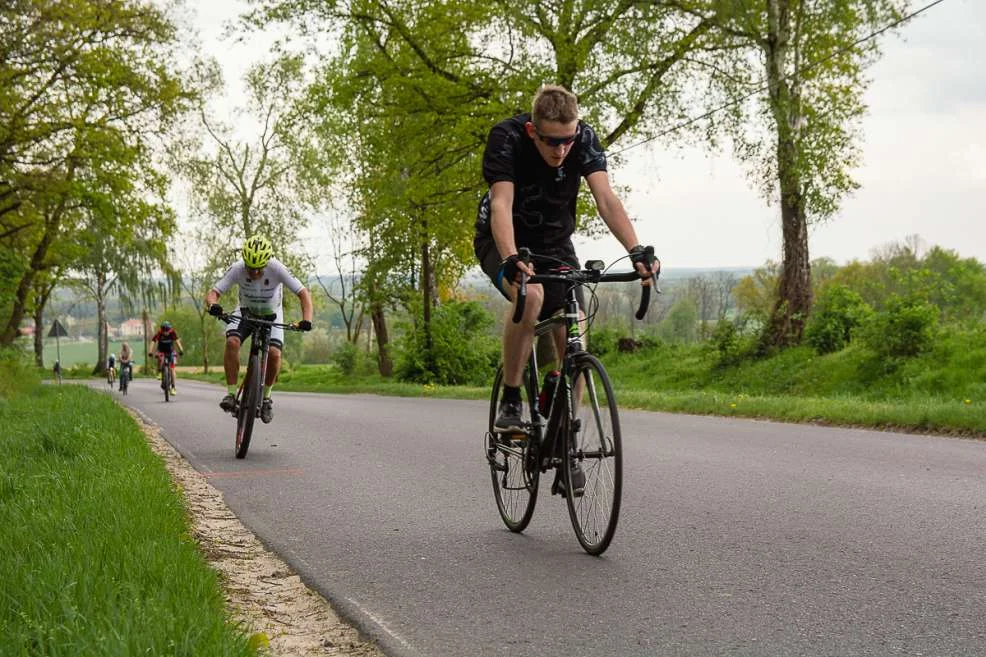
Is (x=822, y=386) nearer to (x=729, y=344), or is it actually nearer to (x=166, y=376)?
(x=729, y=344)

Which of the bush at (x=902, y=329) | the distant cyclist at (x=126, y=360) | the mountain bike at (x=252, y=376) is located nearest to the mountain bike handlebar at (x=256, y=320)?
the mountain bike at (x=252, y=376)

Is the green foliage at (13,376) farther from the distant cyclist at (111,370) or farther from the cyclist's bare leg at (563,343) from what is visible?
the cyclist's bare leg at (563,343)

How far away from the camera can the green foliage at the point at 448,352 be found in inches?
1108

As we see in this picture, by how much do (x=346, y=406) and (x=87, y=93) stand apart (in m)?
15.1

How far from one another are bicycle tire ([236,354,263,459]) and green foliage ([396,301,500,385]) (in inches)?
722

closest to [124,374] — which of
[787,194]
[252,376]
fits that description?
[787,194]

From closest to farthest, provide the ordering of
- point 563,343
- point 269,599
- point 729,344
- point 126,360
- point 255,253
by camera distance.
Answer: point 269,599, point 563,343, point 255,253, point 729,344, point 126,360

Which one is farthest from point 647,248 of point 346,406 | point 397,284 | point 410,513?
point 397,284

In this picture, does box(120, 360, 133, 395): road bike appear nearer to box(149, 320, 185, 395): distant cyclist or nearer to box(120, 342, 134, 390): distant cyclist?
box(120, 342, 134, 390): distant cyclist

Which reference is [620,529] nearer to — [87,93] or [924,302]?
[924,302]

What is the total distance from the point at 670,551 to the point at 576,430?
2.32 ft

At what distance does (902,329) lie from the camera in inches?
658

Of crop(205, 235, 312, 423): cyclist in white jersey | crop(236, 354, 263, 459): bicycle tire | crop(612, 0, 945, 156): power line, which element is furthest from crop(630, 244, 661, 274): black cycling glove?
crop(612, 0, 945, 156): power line

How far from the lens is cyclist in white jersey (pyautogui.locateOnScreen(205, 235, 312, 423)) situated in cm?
958
